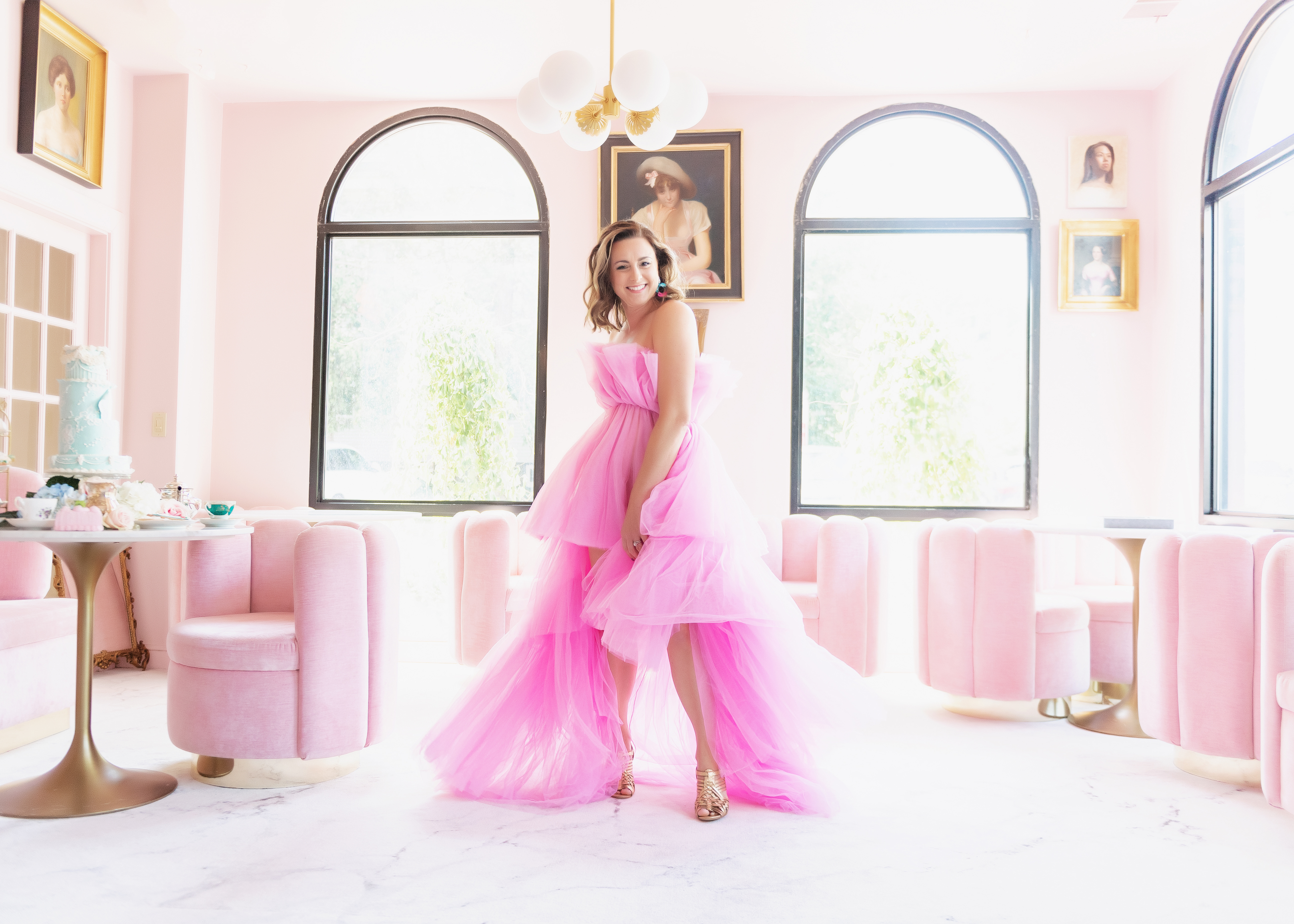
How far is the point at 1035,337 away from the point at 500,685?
3.63m

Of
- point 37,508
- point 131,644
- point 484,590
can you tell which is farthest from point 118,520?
point 131,644

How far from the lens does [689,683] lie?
2355 millimetres

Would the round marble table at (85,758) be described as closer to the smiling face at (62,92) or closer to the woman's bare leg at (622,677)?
the woman's bare leg at (622,677)

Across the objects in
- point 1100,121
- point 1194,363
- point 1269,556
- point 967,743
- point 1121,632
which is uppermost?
point 1100,121

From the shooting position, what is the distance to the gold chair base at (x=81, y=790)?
91.0 inches

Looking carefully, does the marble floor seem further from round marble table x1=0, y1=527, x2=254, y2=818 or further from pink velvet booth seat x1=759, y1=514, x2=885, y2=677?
pink velvet booth seat x1=759, y1=514, x2=885, y2=677

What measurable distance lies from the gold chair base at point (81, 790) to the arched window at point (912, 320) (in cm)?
328

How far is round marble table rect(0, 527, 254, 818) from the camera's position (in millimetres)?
2301

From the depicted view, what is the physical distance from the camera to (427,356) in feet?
16.0

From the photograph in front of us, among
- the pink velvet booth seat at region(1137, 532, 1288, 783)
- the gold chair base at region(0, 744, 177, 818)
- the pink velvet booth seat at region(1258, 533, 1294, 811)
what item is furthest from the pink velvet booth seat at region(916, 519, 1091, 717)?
the gold chair base at region(0, 744, 177, 818)

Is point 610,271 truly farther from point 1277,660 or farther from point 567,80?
point 1277,660

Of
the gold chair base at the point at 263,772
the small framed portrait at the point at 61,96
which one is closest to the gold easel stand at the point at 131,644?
the small framed portrait at the point at 61,96

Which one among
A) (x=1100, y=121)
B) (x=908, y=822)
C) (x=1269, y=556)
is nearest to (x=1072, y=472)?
(x=1100, y=121)

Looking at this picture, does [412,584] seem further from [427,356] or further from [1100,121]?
[1100,121]
